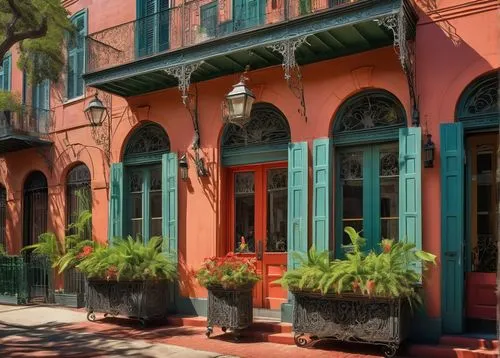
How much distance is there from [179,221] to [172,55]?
3000 mm

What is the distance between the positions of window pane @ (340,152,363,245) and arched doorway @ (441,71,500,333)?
140 centimetres

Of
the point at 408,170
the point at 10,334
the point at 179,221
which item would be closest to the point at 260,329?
the point at 179,221

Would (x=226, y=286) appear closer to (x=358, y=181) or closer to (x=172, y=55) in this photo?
(x=358, y=181)

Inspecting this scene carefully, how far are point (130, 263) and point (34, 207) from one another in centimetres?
593

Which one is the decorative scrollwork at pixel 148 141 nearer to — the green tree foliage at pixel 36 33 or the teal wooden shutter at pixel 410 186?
the green tree foliage at pixel 36 33

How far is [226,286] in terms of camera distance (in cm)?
850

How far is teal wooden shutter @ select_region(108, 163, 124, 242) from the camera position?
452 inches

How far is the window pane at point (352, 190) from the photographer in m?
8.73

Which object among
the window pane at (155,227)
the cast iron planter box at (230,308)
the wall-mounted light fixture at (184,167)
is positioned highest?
the wall-mounted light fixture at (184,167)

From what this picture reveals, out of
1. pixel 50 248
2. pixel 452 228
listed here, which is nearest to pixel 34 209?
pixel 50 248

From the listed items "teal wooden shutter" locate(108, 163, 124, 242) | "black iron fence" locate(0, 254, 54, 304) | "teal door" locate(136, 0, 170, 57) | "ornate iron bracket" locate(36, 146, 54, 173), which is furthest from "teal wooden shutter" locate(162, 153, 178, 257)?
"ornate iron bracket" locate(36, 146, 54, 173)

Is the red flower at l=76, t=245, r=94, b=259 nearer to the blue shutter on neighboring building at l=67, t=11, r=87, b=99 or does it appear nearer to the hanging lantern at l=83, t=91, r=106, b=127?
the hanging lantern at l=83, t=91, r=106, b=127

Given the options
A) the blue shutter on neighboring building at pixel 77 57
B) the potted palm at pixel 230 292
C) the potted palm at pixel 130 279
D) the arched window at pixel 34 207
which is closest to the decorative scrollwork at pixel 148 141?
the potted palm at pixel 130 279

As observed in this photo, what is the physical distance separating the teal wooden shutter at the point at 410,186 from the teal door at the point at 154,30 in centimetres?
516
